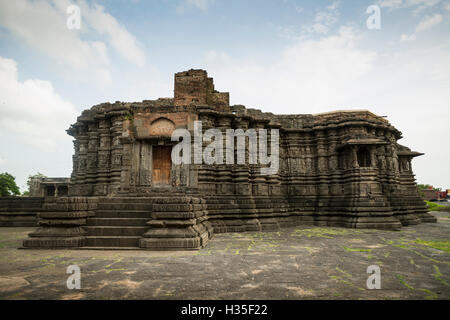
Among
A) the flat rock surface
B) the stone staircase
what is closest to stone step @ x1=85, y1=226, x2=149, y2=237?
the stone staircase

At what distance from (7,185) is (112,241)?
4318 centimetres

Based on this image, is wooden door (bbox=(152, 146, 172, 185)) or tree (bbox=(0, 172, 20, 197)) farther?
tree (bbox=(0, 172, 20, 197))

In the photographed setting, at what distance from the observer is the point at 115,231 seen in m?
8.05

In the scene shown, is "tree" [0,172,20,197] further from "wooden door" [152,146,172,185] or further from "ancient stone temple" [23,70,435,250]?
"wooden door" [152,146,172,185]

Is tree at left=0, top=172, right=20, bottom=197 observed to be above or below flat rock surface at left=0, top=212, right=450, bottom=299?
above

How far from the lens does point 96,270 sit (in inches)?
208

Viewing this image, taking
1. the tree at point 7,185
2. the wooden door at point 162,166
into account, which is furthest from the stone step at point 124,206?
the tree at point 7,185

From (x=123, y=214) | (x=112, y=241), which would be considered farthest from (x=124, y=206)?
(x=112, y=241)

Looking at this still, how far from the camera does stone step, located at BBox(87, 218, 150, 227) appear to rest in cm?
833

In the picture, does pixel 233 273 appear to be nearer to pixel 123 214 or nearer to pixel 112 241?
pixel 112 241

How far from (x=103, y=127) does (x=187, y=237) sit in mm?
9711

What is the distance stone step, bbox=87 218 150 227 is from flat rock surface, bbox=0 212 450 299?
3.62 ft
